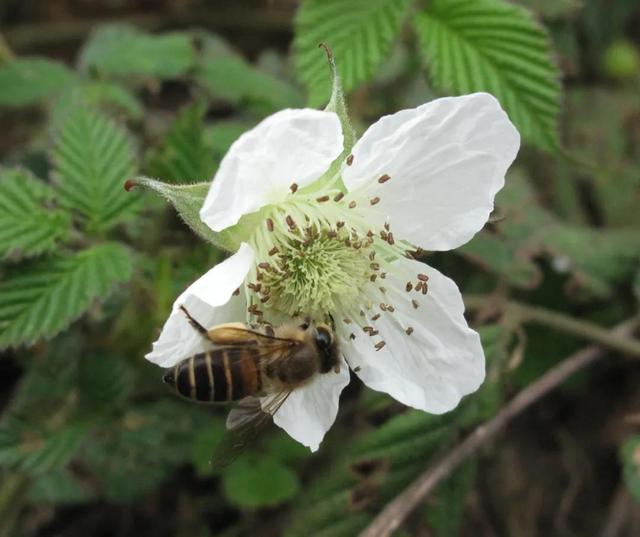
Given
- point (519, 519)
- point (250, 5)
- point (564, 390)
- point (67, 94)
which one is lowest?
point (519, 519)

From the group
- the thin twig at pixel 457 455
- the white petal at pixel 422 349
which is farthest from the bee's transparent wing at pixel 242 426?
the thin twig at pixel 457 455

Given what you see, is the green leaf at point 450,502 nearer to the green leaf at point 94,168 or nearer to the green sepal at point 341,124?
the green sepal at point 341,124

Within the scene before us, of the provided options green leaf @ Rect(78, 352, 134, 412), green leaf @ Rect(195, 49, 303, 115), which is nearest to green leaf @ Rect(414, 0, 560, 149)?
green leaf @ Rect(195, 49, 303, 115)

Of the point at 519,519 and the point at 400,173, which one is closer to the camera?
the point at 400,173

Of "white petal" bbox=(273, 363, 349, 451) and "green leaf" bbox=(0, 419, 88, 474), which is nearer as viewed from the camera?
"white petal" bbox=(273, 363, 349, 451)

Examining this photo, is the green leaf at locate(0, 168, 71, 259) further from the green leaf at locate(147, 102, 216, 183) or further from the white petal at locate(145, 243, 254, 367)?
the white petal at locate(145, 243, 254, 367)

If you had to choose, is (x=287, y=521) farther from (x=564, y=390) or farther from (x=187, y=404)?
(x=564, y=390)

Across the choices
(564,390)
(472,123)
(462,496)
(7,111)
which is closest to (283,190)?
(472,123)
